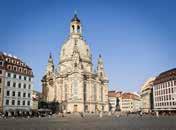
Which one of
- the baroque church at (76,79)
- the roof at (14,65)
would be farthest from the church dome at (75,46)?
the roof at (14,65)

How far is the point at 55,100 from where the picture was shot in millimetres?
133250

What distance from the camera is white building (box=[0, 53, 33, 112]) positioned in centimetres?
7850

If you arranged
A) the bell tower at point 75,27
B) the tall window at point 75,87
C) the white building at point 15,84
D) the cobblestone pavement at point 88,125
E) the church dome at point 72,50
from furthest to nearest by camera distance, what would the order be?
the bell tower at point 75,27, the church dome at point 72,50, the tall window at point 75,87, the white building at point 15,84, the cobblestone pavement at point 88,125

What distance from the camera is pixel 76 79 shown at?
12319cm

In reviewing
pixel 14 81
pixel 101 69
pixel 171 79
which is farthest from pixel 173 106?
pixel 14 81

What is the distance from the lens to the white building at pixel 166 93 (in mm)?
109062

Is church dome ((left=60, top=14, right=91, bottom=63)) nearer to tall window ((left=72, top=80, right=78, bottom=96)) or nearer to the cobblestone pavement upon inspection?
tall window ((left=72, top=80, right=78, bottom=96))

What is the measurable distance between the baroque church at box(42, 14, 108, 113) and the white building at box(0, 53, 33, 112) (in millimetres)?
35121

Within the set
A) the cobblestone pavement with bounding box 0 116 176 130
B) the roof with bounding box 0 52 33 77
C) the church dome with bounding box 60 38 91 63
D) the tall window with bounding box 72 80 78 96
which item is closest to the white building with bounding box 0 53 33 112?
the roof with bounding box 0 52 33 77

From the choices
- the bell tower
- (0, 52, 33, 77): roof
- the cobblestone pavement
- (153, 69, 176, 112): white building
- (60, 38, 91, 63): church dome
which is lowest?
the cobblestone pavement

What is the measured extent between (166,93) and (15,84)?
60233 mm

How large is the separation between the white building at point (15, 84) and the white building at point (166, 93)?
51.4 m

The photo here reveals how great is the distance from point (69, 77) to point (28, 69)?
3734 cm

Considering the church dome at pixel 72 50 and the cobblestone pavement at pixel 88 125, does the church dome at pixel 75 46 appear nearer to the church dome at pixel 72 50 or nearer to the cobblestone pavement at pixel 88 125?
the church dome at pixel 72 50
